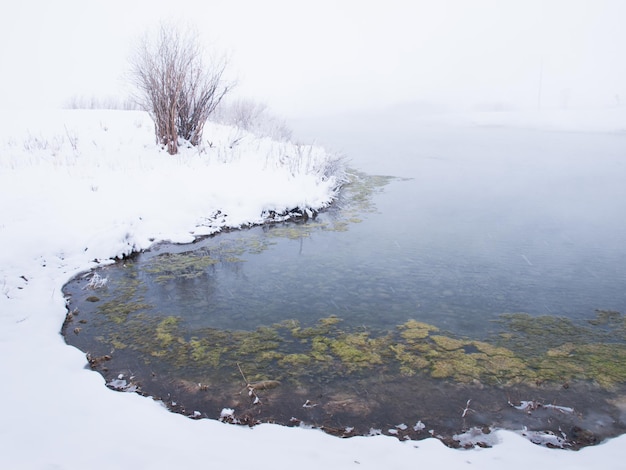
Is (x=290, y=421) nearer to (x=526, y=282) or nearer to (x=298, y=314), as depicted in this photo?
(x=298, y=314)

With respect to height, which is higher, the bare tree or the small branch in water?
the bare tree

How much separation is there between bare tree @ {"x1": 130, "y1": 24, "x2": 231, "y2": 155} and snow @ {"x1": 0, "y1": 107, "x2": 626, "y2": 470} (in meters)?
0.91

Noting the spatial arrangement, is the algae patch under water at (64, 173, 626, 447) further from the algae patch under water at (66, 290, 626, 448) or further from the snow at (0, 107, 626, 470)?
the snow at (0, 107, 626, 470)

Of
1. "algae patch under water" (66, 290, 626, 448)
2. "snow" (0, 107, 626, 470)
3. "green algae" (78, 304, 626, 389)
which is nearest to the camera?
"snow" (0, 107, 626, 470)

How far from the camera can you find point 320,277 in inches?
295

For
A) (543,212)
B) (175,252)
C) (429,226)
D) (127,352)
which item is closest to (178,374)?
(127,352)

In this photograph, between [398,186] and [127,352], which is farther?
[398,186]

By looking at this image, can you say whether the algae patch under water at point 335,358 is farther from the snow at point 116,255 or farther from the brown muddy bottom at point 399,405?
the snow at point 116,255

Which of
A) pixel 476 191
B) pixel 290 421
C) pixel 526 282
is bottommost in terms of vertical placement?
pixel 290 421

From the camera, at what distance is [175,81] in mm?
13555

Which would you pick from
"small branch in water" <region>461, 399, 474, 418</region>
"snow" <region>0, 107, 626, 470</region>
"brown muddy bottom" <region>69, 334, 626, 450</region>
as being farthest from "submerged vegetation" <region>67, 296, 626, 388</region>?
"snow" <region>0, 107, 626, 470</region>

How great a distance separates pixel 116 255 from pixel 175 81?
7472 mm

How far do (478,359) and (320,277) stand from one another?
10.0ft

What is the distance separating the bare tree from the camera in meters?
13.4
